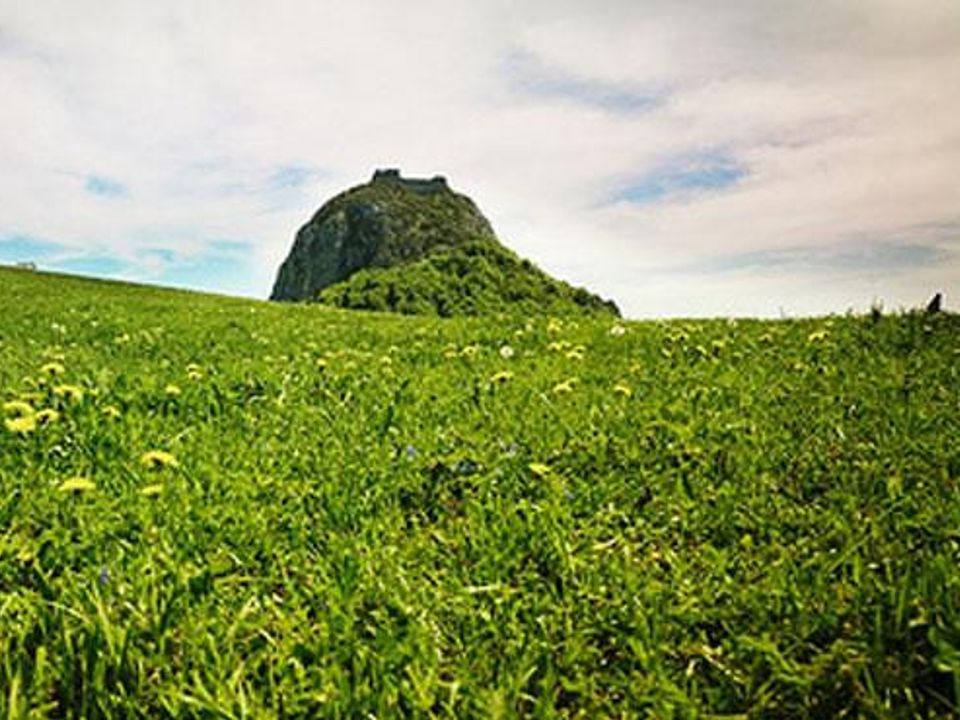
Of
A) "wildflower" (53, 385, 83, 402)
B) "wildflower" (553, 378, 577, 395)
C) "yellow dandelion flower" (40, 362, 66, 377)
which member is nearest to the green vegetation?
"yellow dandelion flower" (40, 362, 66, 377)

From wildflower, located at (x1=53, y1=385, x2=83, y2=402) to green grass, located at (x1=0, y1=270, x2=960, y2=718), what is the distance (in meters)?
0.08

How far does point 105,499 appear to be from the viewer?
434 centimetres

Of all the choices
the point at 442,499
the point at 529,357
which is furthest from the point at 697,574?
the point at 529,357

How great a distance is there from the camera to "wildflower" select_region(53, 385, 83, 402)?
5.61m

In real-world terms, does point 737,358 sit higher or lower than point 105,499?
higher

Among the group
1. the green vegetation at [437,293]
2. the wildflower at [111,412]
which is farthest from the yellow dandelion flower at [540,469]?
the green vegetation at [437,293]

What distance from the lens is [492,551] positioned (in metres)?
3.72

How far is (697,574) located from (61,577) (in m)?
2.94

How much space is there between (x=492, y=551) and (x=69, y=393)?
428 cm

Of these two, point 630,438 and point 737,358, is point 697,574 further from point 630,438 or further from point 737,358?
point 737,358

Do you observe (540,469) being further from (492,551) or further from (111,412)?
(111,412)

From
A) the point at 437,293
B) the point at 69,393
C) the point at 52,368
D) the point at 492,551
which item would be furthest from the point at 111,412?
the point at 437,293

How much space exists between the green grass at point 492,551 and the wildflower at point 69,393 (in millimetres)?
76

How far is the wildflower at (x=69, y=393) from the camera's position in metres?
5.61
